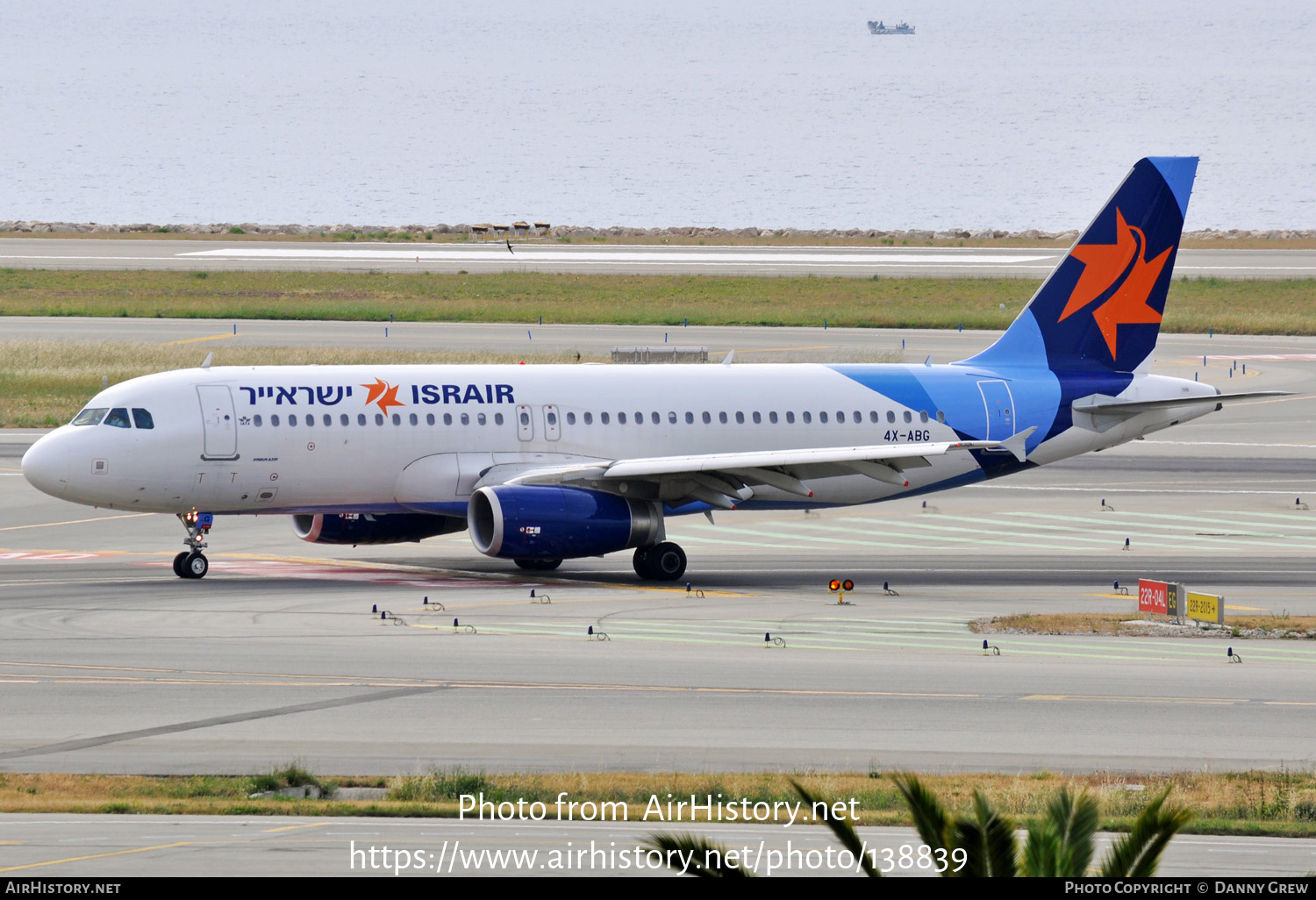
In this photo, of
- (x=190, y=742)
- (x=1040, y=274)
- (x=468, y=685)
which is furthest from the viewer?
(x=1040, y=274)

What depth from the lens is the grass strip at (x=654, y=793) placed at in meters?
17.8

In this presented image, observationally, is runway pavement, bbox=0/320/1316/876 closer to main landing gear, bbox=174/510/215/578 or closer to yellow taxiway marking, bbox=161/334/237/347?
main landing gear, bbox=174/510/215/578

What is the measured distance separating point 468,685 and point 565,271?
3476 inches

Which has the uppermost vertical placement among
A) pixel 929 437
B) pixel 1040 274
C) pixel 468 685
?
pixel 1040 274

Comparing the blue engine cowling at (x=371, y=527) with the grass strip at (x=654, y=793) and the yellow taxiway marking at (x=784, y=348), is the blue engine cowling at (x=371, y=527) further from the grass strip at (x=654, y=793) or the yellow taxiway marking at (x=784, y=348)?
the yellow taxiway marking at (x=784, y=348)

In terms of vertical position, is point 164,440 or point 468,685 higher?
point 164,440

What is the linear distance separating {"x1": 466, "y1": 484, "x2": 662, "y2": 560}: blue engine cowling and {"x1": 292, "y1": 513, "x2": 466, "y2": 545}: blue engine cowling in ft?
7.73

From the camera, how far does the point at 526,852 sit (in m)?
15.4

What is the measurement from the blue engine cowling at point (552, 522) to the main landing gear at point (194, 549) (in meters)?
5.99

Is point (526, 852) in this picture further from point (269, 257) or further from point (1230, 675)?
point (269, 257)

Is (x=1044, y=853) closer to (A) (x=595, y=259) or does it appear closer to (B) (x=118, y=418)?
(B) (x=118, y=418)

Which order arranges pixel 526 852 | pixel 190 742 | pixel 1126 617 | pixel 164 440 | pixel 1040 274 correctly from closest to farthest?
pixel 526 852 → pixel 190 742 → pixel 1126 617 → pixel 164 440 → pixel 1040 274

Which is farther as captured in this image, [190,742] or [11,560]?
[11,560]

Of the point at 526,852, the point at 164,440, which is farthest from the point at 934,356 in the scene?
the point at 526,852
